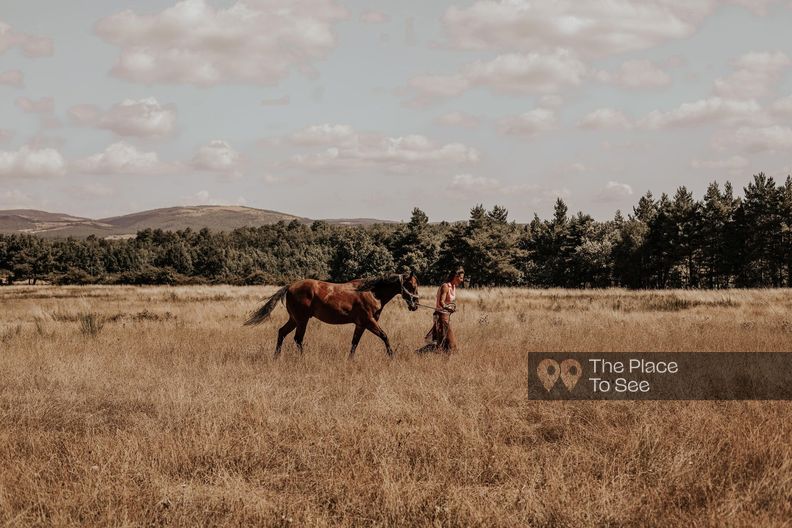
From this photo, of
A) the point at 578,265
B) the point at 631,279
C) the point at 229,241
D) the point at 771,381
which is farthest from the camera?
the point at 229,241

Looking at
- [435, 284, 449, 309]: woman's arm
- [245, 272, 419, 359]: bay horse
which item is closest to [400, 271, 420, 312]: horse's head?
[245, 272, 419, 359]: bay horse

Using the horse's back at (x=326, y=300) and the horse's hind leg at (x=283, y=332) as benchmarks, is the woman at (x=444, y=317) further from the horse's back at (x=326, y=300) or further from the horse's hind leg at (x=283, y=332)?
the horse's hind leg at (x=283, y=332)

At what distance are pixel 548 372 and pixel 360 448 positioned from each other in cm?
453

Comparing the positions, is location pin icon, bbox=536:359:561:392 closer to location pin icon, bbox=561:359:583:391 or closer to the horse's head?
location pin icon, bbox=561:359:583:391

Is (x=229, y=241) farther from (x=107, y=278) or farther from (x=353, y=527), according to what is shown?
(x=353, y=527)

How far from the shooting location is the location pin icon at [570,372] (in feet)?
26.5

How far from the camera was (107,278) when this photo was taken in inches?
2361

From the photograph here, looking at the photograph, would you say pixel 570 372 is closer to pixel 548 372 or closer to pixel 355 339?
pixel 548 372

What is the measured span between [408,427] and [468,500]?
1785mm

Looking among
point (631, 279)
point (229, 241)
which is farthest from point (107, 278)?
point (229, 241)

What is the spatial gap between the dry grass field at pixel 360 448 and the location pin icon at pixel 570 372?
2.26ft

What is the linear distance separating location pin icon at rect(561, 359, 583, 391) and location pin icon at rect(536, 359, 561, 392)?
12 centimetres

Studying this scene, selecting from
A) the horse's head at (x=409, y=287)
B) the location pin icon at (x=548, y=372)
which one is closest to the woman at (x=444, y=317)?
the horse's head at (x=409, y=287)

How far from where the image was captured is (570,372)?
30.1ft
